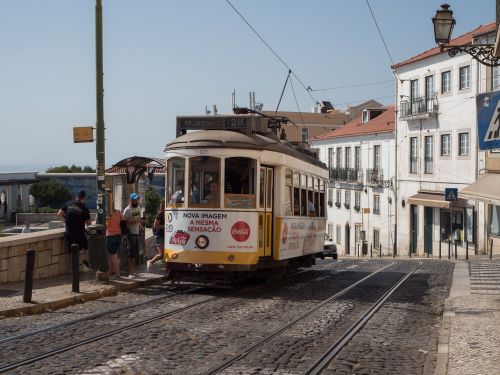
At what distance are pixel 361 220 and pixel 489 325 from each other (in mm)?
41087

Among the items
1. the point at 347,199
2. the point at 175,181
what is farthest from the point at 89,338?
the point at 347,199

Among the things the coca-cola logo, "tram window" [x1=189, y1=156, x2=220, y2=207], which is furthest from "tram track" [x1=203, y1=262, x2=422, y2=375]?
"tram window" [x1=189, y1=156, x2=220, y2=207]

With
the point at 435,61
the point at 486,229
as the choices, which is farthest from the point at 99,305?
the point at 435,61

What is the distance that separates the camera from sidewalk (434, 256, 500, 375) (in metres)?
7.71

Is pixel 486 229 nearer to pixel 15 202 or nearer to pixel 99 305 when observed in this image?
pixel 99 305

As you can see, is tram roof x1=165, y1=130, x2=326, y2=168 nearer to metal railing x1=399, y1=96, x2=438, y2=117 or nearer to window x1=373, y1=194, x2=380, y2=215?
metal railing x1=399, y1=96, x2=438, y2=117

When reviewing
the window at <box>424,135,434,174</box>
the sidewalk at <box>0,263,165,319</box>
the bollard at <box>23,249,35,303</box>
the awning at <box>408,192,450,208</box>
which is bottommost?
the sidewalk at <box>0,263,165,319</box>

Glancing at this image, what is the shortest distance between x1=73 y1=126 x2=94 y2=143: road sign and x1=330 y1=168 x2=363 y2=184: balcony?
38490 mm

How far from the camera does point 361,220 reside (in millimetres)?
51062

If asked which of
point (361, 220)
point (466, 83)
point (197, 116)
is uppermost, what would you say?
point (466, 83)

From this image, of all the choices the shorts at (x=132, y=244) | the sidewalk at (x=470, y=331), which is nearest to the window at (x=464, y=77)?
the sidewalk at (x=470, y=331)

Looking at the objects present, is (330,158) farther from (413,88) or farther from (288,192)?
Answer: (288,192)

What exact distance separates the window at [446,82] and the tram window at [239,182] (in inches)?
1112

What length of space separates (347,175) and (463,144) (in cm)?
1576
